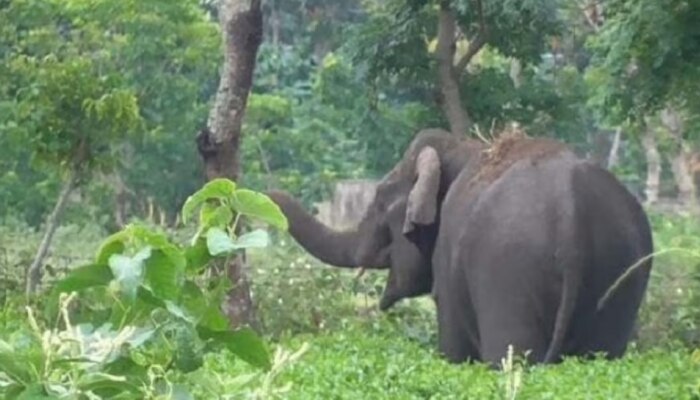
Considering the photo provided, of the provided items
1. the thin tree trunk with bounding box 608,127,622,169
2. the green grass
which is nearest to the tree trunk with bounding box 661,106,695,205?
the thin tree trunk with bounding box 608,127,622,169

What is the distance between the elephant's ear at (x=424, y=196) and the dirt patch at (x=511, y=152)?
346mm

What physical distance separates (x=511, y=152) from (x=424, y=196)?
704mm

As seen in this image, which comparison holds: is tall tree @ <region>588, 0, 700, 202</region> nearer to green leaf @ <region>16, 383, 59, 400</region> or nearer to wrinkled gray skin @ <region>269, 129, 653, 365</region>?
wrinkled gray skin @ <region>269, 129, 653, 365</region>

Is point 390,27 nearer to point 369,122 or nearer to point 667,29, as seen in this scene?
point 369,122

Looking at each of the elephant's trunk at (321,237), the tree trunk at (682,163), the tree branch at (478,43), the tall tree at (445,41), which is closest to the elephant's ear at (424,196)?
the elephant's trunk at (321,237)

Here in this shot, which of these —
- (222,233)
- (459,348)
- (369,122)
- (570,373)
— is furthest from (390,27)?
(222,233)

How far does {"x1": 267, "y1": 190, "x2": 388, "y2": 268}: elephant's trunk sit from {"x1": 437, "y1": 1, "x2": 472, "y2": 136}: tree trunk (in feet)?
5.46

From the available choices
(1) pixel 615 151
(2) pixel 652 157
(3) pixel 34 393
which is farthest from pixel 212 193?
(1) pixel 615 151

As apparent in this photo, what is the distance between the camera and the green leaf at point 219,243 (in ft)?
8.57

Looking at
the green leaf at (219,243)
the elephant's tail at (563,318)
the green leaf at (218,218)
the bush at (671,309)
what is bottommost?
Result: the bush at (671,309)

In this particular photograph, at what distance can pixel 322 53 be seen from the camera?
1041 inches

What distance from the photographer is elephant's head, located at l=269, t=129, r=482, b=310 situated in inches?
403

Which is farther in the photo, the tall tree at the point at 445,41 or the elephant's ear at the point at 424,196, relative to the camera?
the tall tree at the point at 445,41

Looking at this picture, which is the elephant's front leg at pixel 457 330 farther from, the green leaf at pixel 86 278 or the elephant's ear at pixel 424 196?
the green leaf at pixel 86 278
